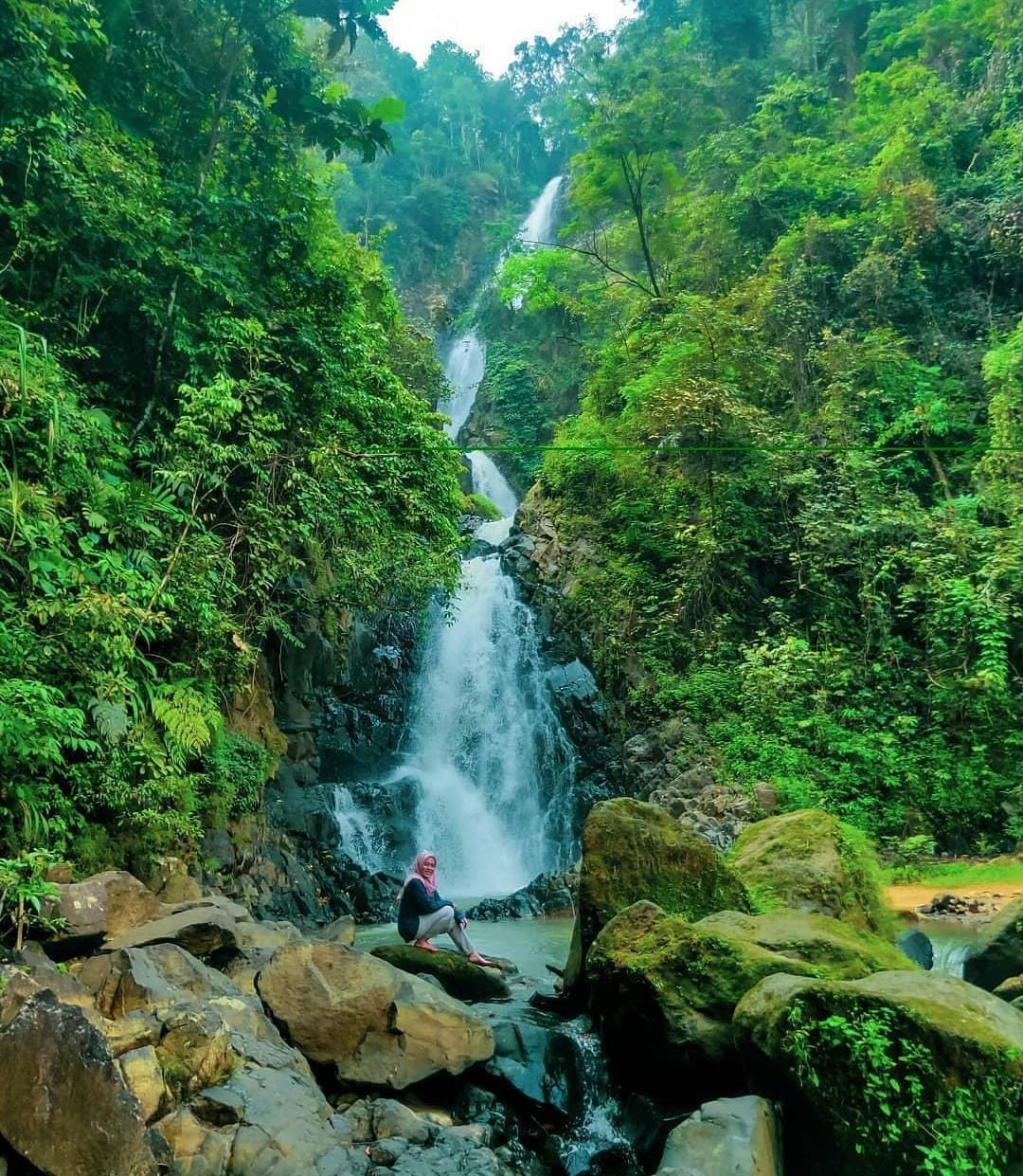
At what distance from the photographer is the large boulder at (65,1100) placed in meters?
3.06

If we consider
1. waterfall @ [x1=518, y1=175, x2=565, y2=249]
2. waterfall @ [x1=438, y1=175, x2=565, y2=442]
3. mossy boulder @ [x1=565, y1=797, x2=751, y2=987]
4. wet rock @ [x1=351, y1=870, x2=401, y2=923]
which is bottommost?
wet rock @ [x1=351, y1=870, x2=401, y2=923]

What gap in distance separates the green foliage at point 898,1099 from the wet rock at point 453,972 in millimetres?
3285

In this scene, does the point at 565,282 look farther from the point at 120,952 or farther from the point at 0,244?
the point at 120,952

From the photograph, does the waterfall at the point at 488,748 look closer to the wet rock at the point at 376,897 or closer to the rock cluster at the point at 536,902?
the rock cluster at the point at 536,902

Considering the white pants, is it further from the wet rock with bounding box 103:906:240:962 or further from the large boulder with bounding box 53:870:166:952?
the large boulder with bounding box 53:870:166:952

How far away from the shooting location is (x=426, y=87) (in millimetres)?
46969

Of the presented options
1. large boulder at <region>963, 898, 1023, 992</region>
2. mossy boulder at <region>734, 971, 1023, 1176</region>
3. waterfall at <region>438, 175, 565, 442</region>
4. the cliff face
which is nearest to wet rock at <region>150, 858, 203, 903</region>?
the cliff face

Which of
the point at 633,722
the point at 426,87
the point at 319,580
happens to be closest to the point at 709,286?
the point at 633,722

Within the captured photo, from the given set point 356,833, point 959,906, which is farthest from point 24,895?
point 959,906

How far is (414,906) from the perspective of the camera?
22.9ft

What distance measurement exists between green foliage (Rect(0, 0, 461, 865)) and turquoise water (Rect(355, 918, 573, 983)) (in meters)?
2.38

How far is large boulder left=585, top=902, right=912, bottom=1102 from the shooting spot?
477cm

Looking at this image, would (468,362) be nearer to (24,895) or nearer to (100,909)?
(100,909)

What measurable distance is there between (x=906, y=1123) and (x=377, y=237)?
16934mm
